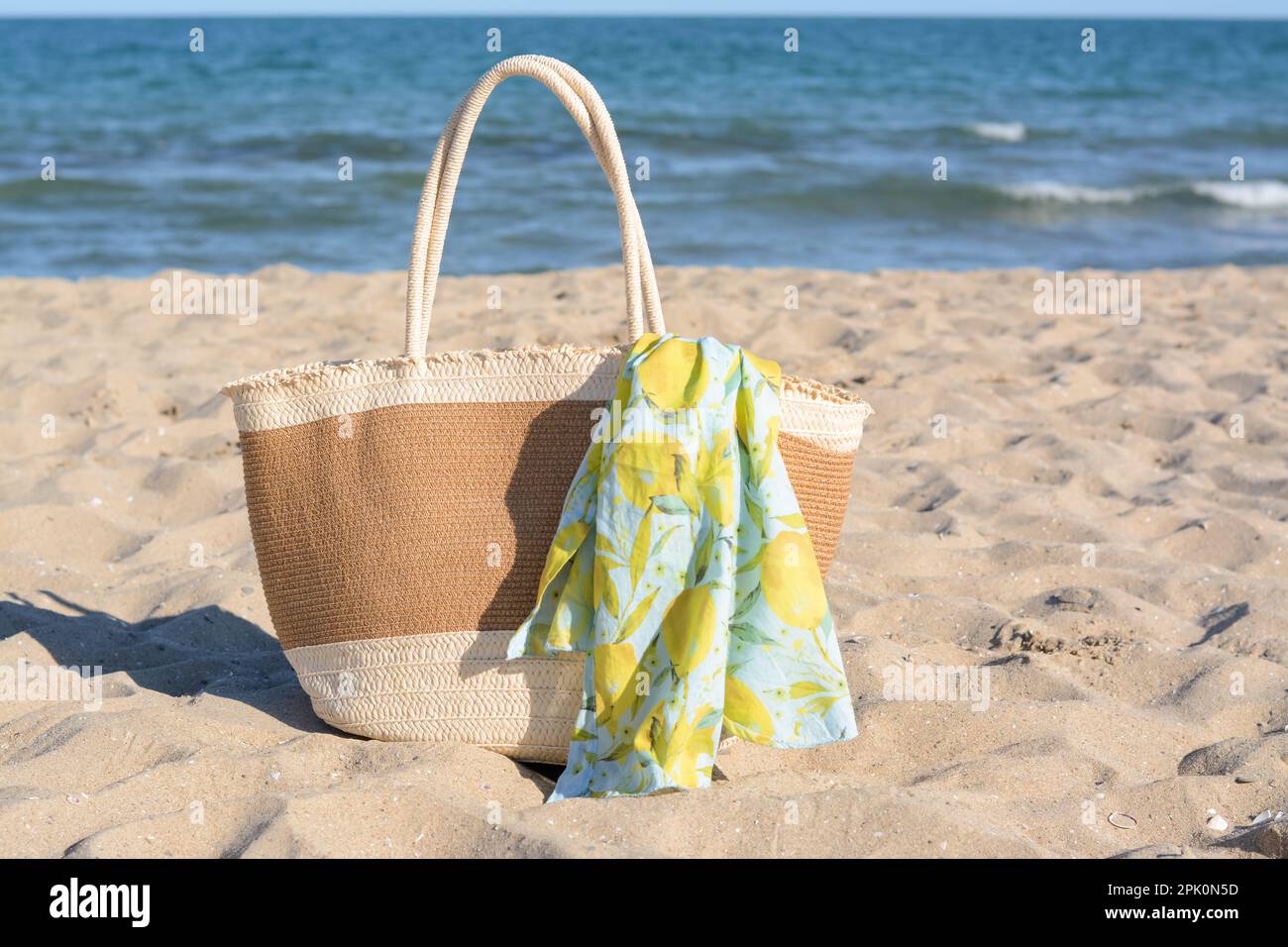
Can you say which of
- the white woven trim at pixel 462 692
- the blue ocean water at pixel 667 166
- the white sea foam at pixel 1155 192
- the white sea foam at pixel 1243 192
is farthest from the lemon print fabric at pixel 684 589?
the white sea foam at pixel 1243 192

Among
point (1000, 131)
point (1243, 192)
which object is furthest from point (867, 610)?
point (1000, 131)

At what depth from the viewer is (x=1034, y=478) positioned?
12.5ft

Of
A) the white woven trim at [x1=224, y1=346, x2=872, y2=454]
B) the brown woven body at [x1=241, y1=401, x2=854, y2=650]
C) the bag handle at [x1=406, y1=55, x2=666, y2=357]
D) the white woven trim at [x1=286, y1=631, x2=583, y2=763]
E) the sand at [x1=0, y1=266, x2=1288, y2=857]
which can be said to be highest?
the bag handle at [x1=406, y1=55, x2=666, y2=357]

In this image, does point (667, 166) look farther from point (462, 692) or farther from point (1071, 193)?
point (462, 692)

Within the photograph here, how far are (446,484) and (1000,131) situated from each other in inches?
504

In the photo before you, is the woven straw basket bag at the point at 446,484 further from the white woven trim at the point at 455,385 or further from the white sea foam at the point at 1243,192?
the white sea foam at the point at 1243,192

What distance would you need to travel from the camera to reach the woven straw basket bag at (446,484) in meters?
2.05

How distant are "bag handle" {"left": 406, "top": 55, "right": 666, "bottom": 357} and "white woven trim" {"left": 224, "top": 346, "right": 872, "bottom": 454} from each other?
0.19 feet

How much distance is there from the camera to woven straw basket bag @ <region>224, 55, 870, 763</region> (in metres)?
2.05

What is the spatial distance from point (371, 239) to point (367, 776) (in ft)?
23.3

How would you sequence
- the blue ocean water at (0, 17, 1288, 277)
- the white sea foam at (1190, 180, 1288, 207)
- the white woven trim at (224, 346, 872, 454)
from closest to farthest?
the white woven trim at (224, 346, 872, 454) → the blue ocean water at (0, 17, 1288, 277) → the white sea foam at (1190, 180, 1288, 207)

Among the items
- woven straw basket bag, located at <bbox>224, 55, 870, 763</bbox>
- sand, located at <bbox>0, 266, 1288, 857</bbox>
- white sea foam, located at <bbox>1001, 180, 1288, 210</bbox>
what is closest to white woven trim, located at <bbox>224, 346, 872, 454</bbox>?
woven straw basket bag, located at <bbox>224, 55, 870, 763</bbox>

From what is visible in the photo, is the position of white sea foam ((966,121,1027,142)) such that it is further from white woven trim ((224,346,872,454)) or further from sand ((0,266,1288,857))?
white woven trim ((224,346,872,454))
